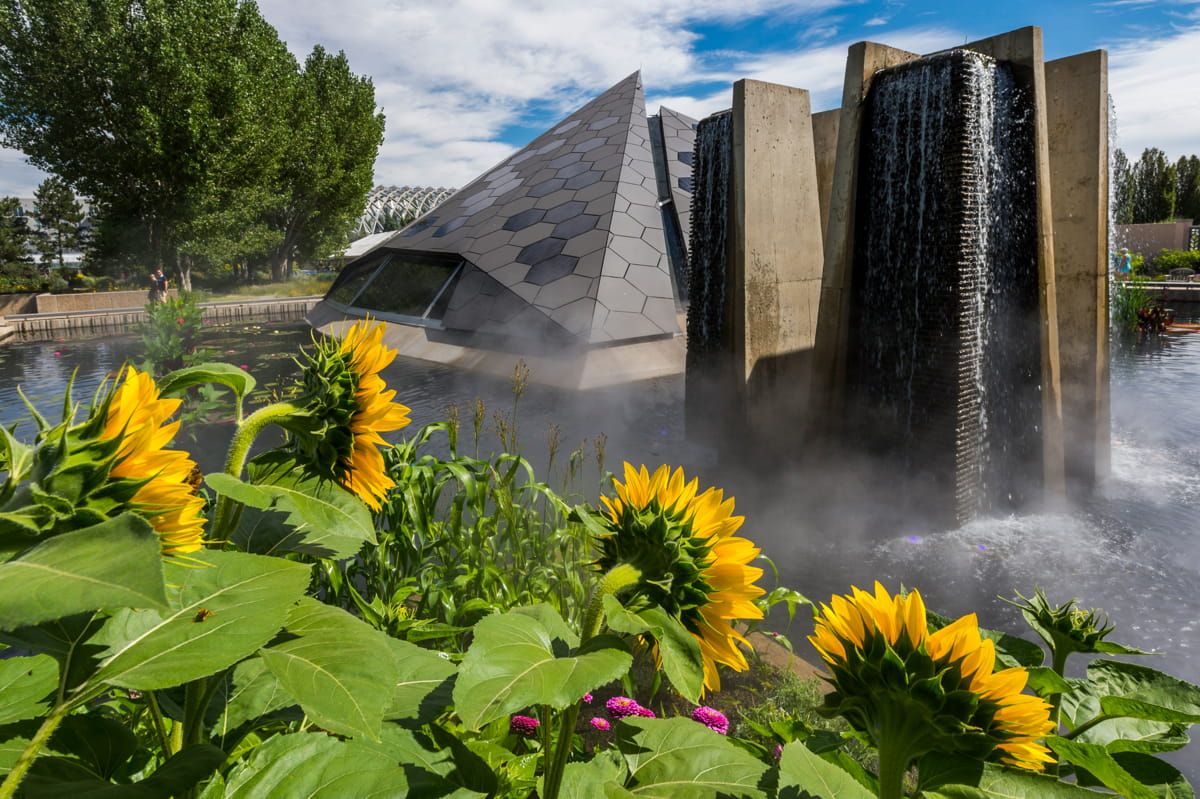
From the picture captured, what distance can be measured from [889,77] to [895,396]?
2797 millimetres

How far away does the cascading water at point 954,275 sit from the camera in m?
6.04

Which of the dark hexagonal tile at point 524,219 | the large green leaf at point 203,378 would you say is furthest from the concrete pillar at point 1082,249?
the dark hexagonal tile at point 524,219

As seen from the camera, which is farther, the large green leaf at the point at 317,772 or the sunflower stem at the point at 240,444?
the sunflower stem at the point at 240,444

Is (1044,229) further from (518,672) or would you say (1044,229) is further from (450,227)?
(450,227)

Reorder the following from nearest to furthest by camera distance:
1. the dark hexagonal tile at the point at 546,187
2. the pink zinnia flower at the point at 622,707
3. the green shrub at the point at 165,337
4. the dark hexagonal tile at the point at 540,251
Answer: the pink zinnia flower at the point at 622,707 → the green shrub at the point at 165,337 → the dark hexagonal tile at the point at 540,251 → the dark hexagonal tile at the point at 546,187

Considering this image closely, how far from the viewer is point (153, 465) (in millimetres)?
578

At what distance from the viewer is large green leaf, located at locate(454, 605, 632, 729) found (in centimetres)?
59

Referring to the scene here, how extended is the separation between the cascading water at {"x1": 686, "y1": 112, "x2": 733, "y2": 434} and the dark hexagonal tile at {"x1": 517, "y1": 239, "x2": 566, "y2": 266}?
5276mm

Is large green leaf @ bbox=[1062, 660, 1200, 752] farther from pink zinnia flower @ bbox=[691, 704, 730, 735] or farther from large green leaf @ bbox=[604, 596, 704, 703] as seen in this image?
pink zinnia flower @ bbox=[691, 704, 730, 735]

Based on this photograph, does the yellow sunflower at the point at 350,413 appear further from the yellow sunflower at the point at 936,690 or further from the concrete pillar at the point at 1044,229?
the concrete pillar at the point at 1044,229

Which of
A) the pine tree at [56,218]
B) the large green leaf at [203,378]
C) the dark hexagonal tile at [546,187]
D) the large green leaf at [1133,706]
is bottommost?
the large green leaf at [1133,706]

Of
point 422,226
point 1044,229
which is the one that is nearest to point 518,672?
point 1044,229

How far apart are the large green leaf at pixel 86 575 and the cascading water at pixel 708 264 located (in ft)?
25.1

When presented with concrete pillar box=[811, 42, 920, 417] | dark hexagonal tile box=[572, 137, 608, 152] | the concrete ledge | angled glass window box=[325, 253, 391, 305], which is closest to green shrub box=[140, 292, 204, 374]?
the concrete ledge
